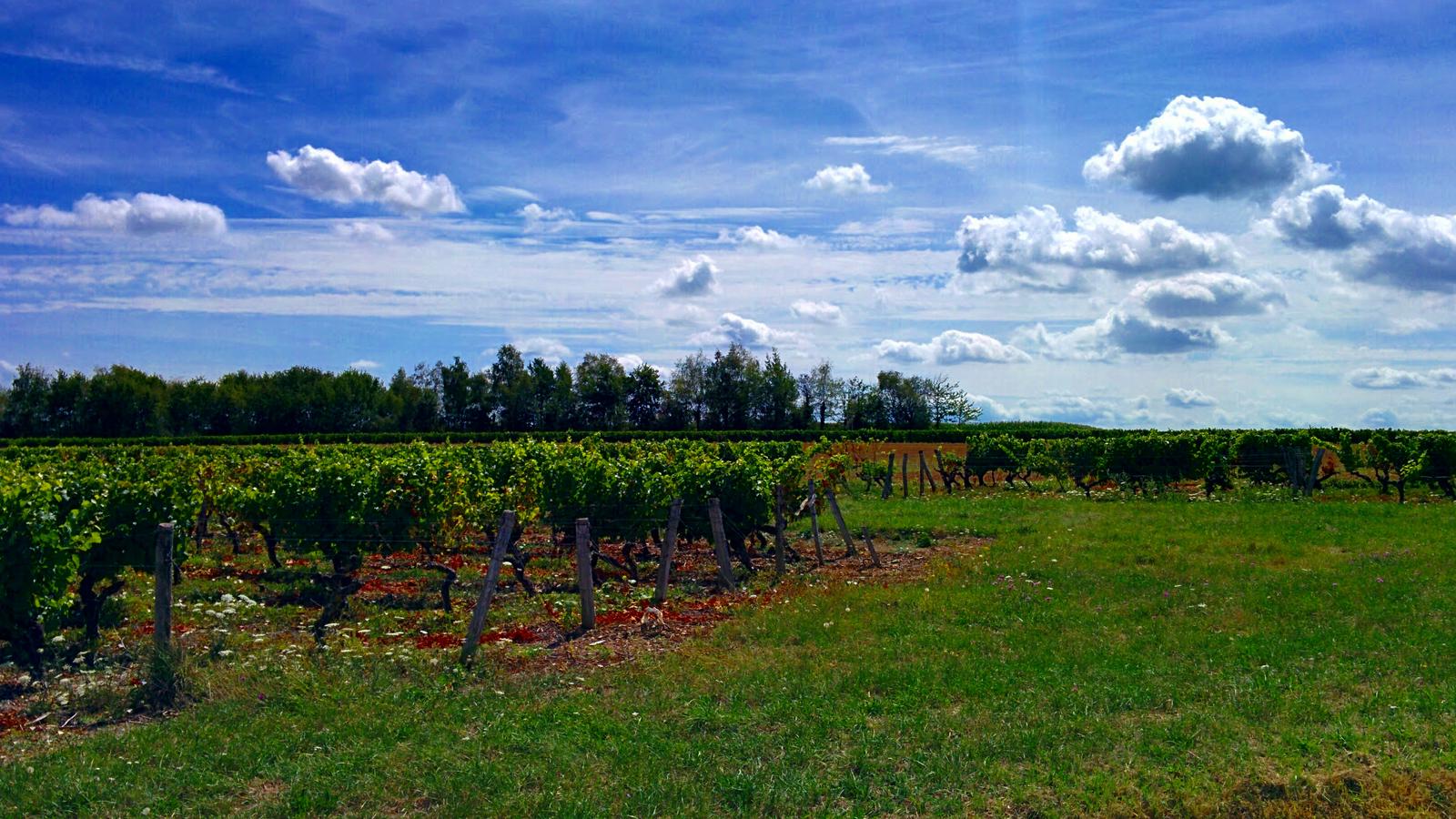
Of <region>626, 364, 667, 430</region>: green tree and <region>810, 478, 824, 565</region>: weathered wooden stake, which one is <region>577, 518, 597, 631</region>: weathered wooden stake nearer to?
<region>810, 478, 824, 565</region>: weathered wooden stake

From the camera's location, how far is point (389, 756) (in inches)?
299

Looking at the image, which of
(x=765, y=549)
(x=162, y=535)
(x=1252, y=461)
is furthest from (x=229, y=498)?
(x=1252, y=461)

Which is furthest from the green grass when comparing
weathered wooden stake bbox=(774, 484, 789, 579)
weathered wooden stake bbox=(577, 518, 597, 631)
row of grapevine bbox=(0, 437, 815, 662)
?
weathered wooden stake bbox=(774, 484, 789, 579)

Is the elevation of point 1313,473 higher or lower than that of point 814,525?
higher

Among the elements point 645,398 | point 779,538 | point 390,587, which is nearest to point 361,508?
point 390,587

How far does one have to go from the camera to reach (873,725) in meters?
8.30

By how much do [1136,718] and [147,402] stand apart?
119425 mm

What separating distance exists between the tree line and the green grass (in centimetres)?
9456

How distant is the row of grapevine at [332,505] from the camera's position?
11.3 metres

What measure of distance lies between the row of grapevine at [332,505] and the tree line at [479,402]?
3445 inches

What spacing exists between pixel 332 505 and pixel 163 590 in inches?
203

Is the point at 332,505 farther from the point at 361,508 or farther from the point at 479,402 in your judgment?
the point at 479,402

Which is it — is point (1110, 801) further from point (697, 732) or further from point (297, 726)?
point (297, 726)

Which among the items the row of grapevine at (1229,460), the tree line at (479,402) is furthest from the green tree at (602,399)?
the row of grapevine at (1229,460)
